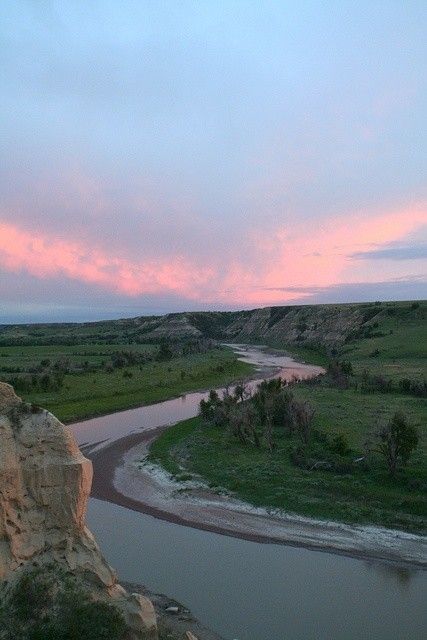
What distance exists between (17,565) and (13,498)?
1.14 m

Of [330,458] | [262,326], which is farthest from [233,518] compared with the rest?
[262,326]

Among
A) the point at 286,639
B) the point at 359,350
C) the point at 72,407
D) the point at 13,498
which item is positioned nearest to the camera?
the point at 13,498

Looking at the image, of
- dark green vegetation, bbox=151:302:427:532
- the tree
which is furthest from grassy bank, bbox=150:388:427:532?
the tree

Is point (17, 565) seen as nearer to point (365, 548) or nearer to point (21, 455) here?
point (21, 455)

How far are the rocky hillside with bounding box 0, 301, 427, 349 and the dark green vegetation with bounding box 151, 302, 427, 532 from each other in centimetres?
4815

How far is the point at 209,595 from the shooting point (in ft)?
46.6

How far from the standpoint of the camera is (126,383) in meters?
50.1

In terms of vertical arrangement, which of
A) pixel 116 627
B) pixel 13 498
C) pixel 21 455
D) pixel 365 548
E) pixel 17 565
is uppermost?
pixel 21 455

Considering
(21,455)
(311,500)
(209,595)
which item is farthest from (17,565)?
(311,500)

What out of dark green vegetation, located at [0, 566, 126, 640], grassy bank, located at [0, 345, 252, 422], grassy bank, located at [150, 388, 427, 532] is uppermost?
dark green vegetation, located at [0, 566, 126, 640]

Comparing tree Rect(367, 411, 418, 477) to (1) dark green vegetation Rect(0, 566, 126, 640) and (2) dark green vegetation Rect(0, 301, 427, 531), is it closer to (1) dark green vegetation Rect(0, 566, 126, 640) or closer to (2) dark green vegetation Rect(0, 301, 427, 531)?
(2) dark green vegetation Rect(0, 301, 427, 531)

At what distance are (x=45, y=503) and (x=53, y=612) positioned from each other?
181 centimetres

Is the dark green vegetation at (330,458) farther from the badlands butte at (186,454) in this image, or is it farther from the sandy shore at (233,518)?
the sandy shore at (233,518)

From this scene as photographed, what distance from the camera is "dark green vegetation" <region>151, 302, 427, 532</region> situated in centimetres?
1994
